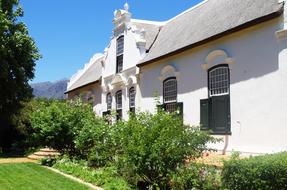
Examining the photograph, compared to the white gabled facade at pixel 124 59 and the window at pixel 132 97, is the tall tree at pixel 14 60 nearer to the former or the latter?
the white gabled facade at pixel 124 59

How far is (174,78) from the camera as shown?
19.5 m

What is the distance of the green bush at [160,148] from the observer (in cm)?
1101

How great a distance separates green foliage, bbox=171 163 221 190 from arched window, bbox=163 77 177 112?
28.7 ft

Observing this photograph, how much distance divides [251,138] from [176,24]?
10.4 meters

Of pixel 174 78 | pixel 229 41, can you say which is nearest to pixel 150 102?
pixel 174 78

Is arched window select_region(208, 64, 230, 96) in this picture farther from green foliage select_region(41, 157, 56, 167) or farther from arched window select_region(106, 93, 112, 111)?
arched window select_region(106, 93, 112, 111)

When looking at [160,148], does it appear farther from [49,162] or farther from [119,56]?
[119,56]

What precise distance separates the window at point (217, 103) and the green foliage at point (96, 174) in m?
4.50

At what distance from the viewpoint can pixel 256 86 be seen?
14.1 metres

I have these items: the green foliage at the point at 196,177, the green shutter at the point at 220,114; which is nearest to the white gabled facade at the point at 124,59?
the green shutter at the point at 220,114

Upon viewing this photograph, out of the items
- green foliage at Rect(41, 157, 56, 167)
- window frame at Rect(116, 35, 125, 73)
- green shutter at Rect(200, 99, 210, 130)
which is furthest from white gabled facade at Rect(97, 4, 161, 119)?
green shutter at Rect(200, 99, 210, 130)

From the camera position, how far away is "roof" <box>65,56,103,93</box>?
1257 inches

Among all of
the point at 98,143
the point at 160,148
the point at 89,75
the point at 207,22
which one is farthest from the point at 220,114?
the point at 89,75

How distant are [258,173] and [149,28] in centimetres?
1809
